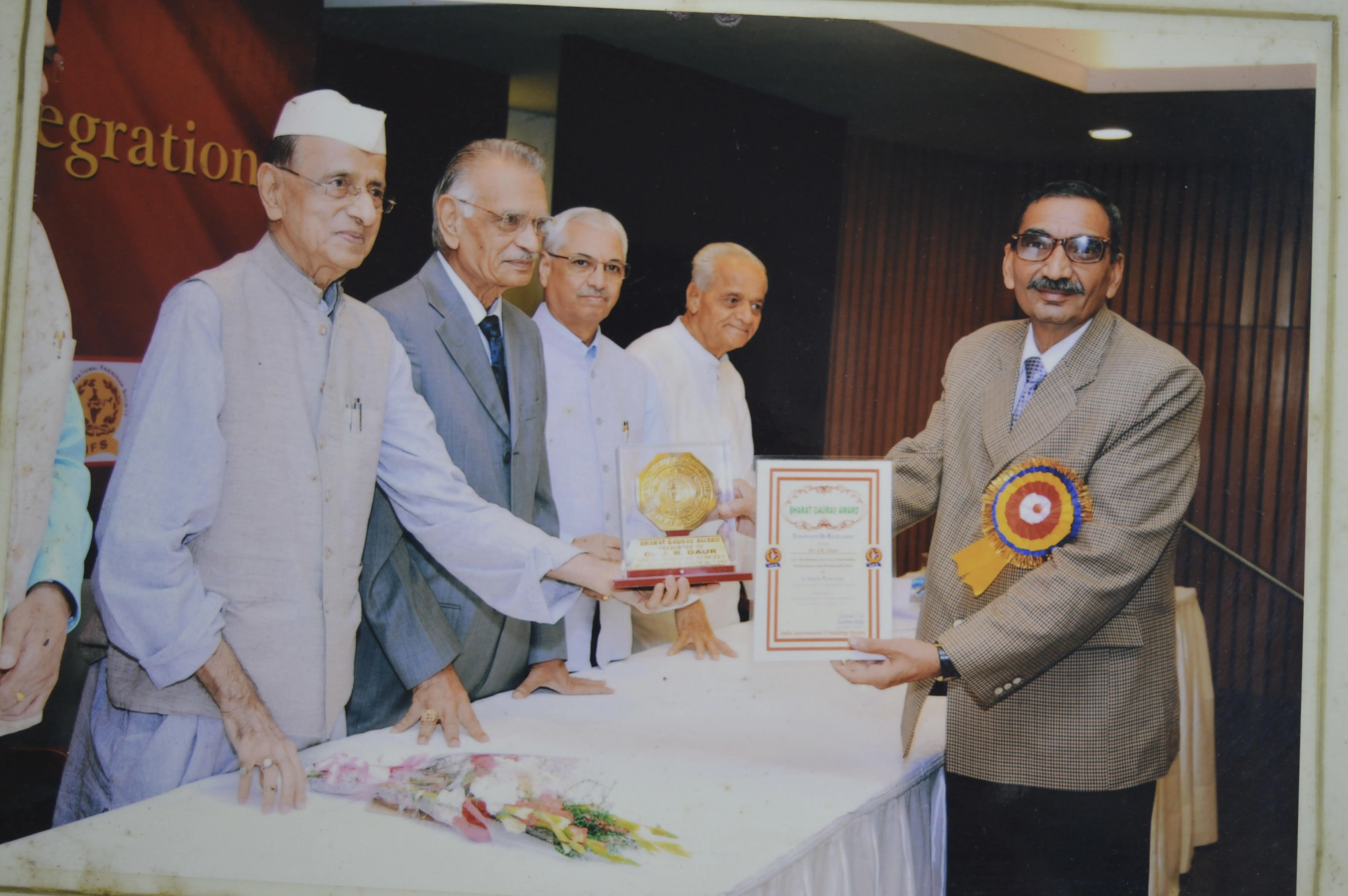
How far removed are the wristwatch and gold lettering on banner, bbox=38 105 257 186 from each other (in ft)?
5.40

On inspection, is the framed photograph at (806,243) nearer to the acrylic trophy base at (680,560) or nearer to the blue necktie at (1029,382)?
the acrylic trophy base at (680,560)

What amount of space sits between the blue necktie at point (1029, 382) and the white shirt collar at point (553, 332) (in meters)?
0.91

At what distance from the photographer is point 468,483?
2162 millimetres

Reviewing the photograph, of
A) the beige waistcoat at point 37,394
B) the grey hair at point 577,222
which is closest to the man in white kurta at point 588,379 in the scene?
the grey hair at point 577,222

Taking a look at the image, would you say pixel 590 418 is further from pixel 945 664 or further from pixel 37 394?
pixel 37 394

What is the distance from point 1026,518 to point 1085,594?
18cm

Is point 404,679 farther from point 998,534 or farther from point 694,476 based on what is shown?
point 998,534

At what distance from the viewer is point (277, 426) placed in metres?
→ 1.98

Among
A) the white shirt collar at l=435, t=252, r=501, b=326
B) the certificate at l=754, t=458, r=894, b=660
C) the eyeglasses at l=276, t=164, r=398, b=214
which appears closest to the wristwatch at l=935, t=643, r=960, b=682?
the certificate at l=754, t=458, r=894, b=660

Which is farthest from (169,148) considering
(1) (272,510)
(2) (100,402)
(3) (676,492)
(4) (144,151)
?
(3) (676,492)

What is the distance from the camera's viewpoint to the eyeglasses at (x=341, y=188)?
2.04m

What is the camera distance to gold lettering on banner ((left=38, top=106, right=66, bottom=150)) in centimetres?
210

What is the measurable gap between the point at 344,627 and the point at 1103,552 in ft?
4.81

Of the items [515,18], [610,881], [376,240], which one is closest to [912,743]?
[610,881]
